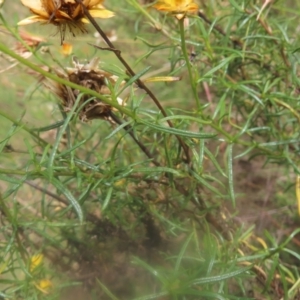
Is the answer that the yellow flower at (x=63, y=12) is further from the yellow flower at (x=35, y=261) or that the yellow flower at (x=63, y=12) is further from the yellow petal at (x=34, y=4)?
the yellow flower at (x=35, y=261)

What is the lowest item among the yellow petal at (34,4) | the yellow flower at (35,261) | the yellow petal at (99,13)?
the yellow flower at (35,261)

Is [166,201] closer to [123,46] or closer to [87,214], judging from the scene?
[87,214]

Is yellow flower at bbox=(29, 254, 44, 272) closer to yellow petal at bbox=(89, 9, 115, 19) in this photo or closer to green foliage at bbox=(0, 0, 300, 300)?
green foliage at bbox=(0, 0, 300, 300)

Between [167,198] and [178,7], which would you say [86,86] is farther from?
[167,198]

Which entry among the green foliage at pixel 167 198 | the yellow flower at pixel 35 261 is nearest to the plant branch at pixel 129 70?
the green foliage at pixel 167 198

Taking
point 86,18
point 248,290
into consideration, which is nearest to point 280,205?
point 248,290

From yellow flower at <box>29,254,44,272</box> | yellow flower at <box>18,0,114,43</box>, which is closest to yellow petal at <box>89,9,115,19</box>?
yellow flower at <box>18,0,114,43</box>
